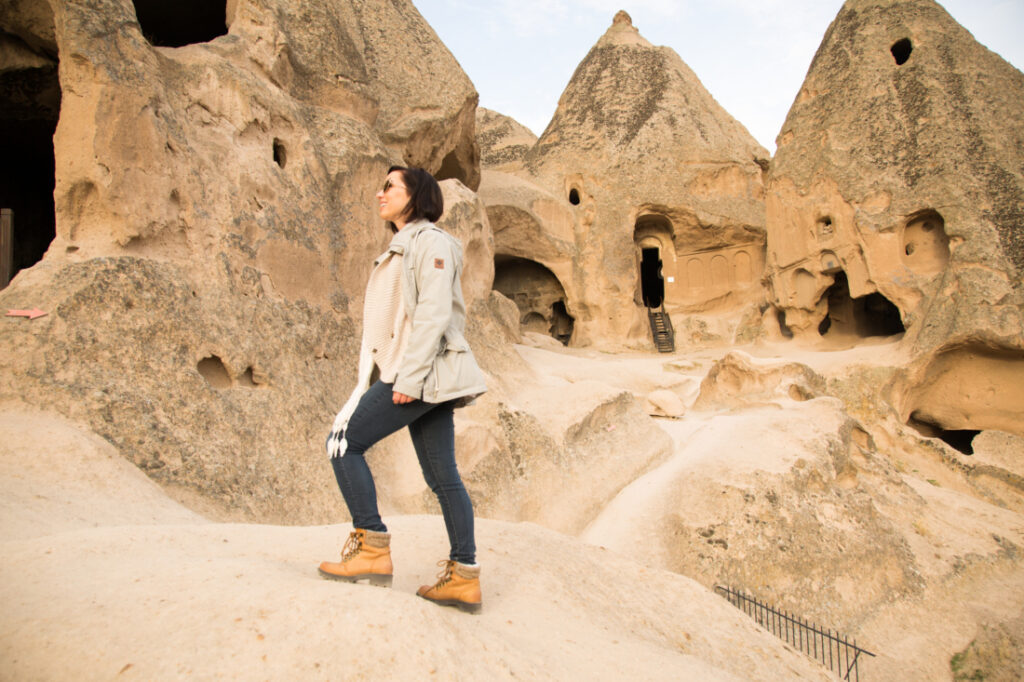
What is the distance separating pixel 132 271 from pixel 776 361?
695cm

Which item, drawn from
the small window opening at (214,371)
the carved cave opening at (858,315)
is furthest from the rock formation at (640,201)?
the small window opening at (214,371)

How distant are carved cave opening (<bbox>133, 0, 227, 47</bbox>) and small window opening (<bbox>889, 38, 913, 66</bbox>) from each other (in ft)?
36.0

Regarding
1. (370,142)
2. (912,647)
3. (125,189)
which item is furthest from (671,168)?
(125,189)

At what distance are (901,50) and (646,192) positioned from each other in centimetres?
532

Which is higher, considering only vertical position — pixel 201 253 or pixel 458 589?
pixel 201 253

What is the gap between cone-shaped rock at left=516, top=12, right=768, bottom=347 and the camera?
15.3 metres

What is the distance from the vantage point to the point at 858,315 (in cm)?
1338

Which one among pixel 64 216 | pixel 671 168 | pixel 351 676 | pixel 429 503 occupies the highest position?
pixel 671 168

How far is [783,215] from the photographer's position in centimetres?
1291

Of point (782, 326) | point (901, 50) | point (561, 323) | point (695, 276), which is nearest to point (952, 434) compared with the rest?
point (782, 326)

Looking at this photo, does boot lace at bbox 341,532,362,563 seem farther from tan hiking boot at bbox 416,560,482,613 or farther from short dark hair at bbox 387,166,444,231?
short dark hair at bbox 387,166,444,231

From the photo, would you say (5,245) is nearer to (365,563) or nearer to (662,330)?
(365,563)

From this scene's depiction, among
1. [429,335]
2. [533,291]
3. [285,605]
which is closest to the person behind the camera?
[285,605]

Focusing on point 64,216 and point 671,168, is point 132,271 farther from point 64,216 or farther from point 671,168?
point 671,168
